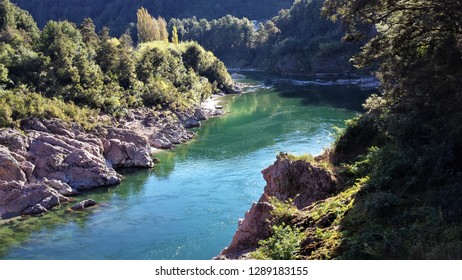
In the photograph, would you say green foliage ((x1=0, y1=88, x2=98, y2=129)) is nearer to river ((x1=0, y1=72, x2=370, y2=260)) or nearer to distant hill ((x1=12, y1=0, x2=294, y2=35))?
river ((x1=0, y1=72, x2=370, y2=260))

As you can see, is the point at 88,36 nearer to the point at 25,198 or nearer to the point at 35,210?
the point at 25,198

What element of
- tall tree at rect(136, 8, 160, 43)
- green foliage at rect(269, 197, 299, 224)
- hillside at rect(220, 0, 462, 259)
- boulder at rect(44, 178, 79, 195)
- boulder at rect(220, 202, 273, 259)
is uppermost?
tall tree at rect(136, 8, 160, 43)

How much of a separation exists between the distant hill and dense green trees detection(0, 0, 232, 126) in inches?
3555

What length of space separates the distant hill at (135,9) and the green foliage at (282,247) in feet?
462

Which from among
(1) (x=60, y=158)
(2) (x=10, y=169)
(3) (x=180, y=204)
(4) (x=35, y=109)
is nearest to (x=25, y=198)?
(2) (x=10, y=169)

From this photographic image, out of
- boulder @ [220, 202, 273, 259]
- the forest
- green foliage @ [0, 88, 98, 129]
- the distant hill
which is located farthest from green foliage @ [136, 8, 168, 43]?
boulder @ [220, 202, 273, 259]

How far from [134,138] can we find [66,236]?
15480 millimetres

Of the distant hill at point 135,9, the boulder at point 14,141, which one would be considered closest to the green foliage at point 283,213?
the boulder at point 14,141

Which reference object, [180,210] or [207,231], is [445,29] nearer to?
[207,231]

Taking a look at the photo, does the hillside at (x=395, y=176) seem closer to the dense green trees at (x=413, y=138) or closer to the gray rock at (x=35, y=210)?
the dense green trees at (x=413, y=138)

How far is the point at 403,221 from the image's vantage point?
999 centimetres

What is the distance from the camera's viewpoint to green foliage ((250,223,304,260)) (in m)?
10.5

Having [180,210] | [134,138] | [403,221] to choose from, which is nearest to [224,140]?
[134,138]

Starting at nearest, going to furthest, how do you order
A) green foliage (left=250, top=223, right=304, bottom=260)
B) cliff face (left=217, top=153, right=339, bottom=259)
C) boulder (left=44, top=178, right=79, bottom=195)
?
green foliage (left=250, top=223, right=304, bottom=260) → cliff face (left=217, top=153, right=339, bottom=259) → boulder (left=44, top=178, right=79, bottom=195)
